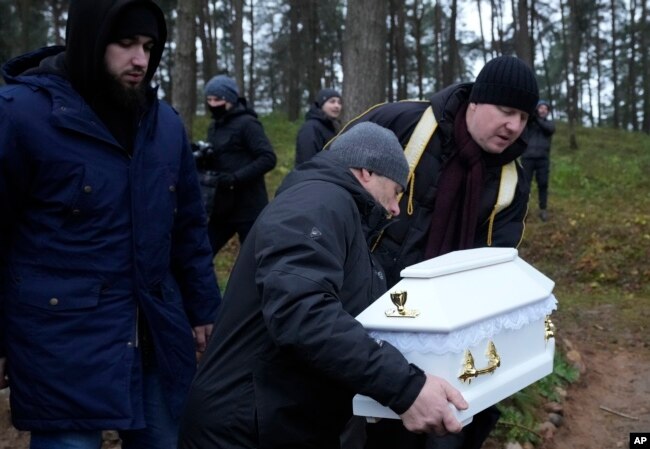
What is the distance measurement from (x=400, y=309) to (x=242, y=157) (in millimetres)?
3790

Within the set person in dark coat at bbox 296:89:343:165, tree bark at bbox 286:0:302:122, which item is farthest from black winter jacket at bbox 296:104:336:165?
tree bark at bbox 286:0:302:122

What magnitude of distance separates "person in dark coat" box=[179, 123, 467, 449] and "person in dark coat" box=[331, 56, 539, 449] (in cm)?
85

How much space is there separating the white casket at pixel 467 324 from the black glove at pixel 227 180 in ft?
10.6

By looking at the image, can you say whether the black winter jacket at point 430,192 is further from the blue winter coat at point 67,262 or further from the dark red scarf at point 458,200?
the blue winter coat at point 67,262

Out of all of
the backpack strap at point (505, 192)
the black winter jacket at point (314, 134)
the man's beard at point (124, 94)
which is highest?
the man's beard at point (124, 94)

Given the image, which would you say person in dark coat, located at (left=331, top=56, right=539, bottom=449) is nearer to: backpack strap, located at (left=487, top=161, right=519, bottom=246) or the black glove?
backpack strap, located at (left=487, top=161, right=519, bottom=246)

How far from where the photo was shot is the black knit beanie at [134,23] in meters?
2.23

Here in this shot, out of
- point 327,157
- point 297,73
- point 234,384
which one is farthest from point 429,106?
point 297,73

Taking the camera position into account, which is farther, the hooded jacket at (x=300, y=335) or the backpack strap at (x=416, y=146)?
the backpack strap at (x=416, y=146)

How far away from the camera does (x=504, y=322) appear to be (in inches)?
76.7

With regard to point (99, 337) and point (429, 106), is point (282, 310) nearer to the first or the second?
point (99, 337)

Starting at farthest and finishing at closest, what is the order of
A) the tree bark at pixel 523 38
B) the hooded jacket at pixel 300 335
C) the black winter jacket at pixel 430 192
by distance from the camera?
the tree bark at pixel 523 38, the black winter jacket at pixel 430 192, the hooded jacket at pixel 300 335

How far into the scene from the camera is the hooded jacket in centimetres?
167

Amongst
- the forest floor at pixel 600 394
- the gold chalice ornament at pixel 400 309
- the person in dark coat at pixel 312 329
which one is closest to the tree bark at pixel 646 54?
the forest floor at pixel 600 394
